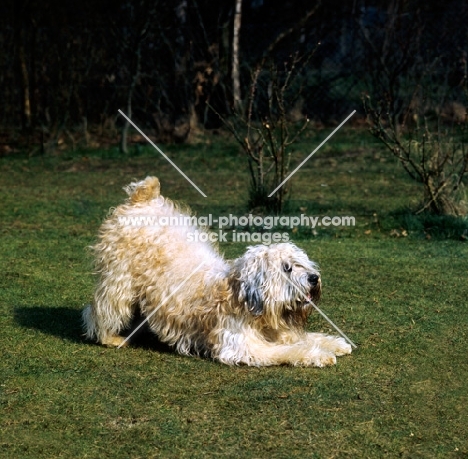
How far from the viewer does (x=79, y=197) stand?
11492mm

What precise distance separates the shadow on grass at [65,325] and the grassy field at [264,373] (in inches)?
0.8

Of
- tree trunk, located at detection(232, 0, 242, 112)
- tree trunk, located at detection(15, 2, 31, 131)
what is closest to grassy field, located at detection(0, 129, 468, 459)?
tree trunk, located at detection(15, 2, 31, 131)

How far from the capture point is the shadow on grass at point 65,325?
5884mm

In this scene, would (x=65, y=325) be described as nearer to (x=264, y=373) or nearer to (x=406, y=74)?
(x=264, y=373)

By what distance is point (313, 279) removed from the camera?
5.35 m

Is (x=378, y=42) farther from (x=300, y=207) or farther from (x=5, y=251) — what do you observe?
(x=5, y=251)

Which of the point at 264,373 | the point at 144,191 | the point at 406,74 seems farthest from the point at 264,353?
the point at 406,74

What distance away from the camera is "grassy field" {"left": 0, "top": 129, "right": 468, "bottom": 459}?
A: 4.26 m

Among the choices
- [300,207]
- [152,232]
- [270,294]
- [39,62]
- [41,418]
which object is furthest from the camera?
[39,62]

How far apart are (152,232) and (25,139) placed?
10.3m

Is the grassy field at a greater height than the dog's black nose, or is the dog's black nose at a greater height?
the dog's black nose

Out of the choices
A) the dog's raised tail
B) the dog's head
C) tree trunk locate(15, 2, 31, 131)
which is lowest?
tree trunk locate(15, 2, 31, 131)

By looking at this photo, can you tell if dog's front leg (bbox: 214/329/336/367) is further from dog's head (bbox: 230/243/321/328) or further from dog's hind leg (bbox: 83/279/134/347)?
dog's hind leg (bbox: 83/279/134/347)

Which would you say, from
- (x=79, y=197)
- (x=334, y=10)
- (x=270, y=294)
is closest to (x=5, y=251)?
(x=79, y=197)
